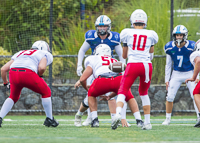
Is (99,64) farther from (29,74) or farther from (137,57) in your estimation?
(29,74)

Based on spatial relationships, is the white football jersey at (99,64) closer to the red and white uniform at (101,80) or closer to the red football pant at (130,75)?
the red and white uniform at (101,80)

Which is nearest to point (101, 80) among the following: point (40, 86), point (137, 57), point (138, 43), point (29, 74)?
point (137, 57)

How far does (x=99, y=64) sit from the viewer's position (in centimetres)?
562

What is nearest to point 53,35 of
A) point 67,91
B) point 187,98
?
point 67,91

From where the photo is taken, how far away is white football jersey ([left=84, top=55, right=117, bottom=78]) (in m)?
5.56

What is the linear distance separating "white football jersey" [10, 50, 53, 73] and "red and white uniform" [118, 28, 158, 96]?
1.23 metres

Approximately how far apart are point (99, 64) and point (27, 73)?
1024 mm

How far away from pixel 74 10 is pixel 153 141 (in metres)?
6.67

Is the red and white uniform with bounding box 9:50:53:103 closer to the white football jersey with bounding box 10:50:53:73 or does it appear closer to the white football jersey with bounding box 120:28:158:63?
the white football jersey with bounding box 10:50:53:73

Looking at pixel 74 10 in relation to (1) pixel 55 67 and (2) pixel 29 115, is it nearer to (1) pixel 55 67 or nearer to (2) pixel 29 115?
(1) pixel 55 67

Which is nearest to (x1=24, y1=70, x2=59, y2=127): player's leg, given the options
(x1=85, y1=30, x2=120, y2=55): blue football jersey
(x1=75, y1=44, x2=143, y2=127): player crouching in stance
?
(x1=75, y1=44, x2=143, y2=127): player crouching in stance

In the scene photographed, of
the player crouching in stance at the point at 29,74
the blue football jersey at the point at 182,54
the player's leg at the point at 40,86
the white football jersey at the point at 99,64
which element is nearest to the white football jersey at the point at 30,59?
the player crouching in stance at the point at 29,74

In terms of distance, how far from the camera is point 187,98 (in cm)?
912

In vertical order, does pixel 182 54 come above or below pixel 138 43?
below
